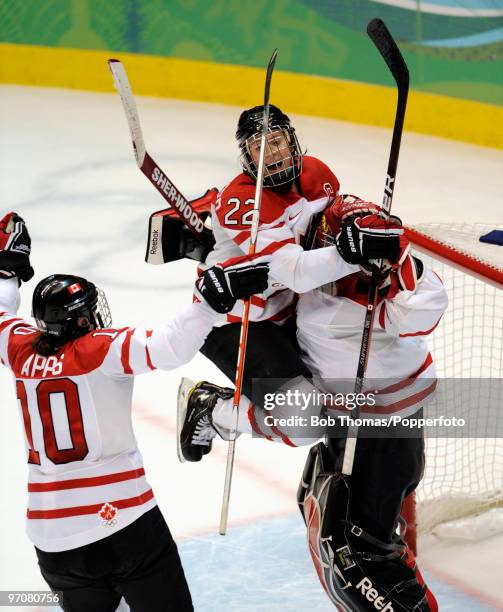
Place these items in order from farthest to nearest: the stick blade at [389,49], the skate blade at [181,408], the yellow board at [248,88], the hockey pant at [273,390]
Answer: the yellow board at [248,88]
the skate blade at [181,408]
the hockey pant at [273,390]
the stick blade at [389,49]

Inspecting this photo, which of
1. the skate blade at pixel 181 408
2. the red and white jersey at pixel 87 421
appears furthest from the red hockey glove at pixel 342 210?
the skate blade at pixel 181 408

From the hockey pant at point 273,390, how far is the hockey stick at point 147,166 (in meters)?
0.31

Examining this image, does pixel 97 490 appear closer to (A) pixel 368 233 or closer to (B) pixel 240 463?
(A) pixel 368 233

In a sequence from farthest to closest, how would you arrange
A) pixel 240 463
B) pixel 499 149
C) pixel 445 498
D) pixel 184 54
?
pixel 184 54, pixel 499 149, pixel 240 463, pixel 445 498

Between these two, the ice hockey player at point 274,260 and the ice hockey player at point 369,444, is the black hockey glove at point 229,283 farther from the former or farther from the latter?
the ice hockey player at point 369,444

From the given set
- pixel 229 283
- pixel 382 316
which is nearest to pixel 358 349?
pixel 382 316

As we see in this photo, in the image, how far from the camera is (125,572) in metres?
2.51

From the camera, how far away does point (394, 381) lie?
9.40 feet

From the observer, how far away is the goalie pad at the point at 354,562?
9.11 ft

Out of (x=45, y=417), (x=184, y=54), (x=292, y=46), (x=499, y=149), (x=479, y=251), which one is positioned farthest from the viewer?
(x=184, y=54)

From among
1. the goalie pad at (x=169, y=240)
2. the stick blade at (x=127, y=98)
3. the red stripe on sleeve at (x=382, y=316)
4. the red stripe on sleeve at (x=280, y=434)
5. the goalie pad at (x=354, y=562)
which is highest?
the stick blade at (x=127, y=98)

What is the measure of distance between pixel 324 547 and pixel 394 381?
1.52ft

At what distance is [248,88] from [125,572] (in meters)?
6.38

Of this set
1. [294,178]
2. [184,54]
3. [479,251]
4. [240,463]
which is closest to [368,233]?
[294,178]
